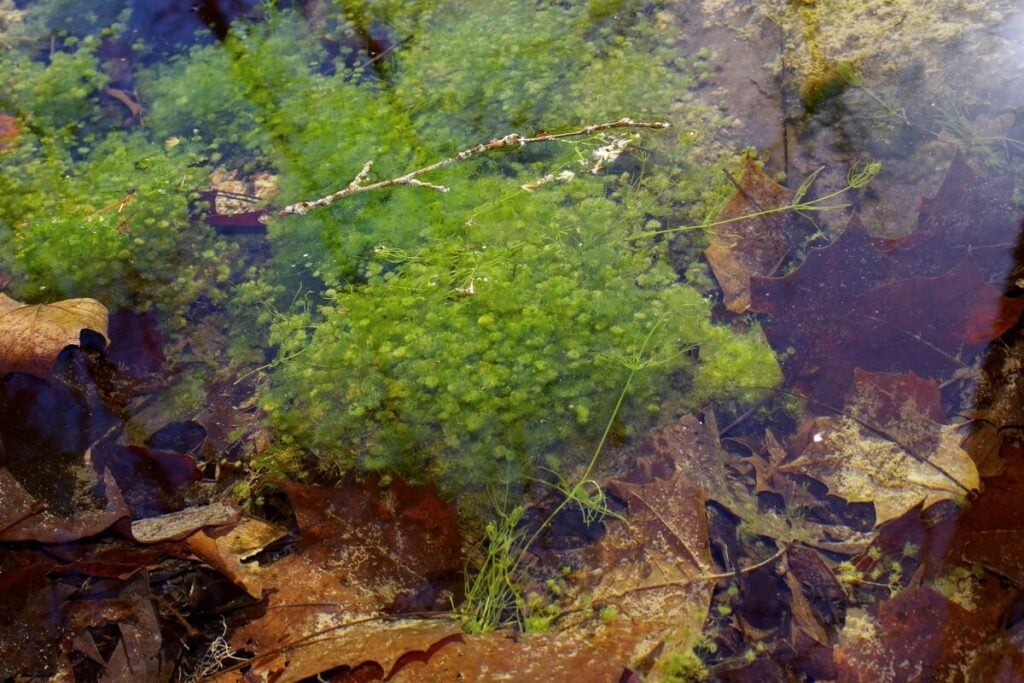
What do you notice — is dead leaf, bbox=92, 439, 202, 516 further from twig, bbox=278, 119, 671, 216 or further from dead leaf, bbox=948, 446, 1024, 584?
dead leaf, bbox=948, 446, 1024, 584

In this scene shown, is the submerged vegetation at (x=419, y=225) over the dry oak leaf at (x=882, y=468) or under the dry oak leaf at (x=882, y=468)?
over

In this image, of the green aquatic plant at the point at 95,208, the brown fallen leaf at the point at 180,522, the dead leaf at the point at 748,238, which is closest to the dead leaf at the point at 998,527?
the dead leaf at the point at 748,238

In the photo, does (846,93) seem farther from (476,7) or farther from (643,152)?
(476,7)

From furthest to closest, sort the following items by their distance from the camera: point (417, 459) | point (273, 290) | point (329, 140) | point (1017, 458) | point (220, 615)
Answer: point (329, 140) < point (273, 290) < point (417, 459) < point (220, 615) < point (1017, 458)

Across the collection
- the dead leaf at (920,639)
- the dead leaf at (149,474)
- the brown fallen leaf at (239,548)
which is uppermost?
the dead leaf at (149,474)

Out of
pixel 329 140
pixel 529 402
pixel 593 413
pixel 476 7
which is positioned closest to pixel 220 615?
pixel 529 402

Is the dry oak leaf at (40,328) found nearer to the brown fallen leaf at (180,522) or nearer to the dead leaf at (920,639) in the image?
the brown fallen leaf at (180,522)
